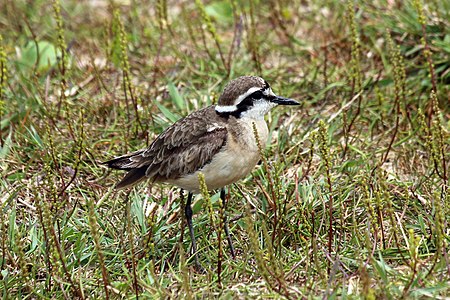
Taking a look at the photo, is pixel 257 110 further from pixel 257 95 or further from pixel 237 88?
pixel 237 88

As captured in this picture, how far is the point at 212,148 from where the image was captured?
524cm

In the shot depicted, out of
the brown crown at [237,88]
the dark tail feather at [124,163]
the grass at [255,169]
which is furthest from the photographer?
the dark tail feather at [124,163]

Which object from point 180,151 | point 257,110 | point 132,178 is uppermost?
point 257,110

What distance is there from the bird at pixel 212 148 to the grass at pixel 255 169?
262mm

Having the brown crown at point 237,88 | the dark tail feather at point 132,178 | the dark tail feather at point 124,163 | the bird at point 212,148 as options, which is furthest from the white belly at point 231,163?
the dark tail feather at point 124,163

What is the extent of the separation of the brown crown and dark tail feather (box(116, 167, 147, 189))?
769mm

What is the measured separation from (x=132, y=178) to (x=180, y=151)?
409mm

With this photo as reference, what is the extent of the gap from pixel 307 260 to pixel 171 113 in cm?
263

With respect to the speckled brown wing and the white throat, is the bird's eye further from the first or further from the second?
the speckled brown wing

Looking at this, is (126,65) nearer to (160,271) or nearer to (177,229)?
(177,229)

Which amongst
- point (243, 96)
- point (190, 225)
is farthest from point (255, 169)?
point (190, 225)

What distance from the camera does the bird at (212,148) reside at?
523cm

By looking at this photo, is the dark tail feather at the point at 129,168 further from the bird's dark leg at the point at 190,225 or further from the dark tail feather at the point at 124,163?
the bird's dark leg at the point at 190,225

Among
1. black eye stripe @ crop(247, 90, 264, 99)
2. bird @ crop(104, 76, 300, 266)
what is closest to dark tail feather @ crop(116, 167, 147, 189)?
bird @ crop(104, 76, 300, 266)
